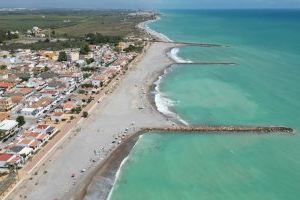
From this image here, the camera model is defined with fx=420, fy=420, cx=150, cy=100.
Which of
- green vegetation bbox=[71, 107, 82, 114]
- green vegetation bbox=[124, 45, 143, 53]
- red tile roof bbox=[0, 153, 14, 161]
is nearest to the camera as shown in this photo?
red tile roof bbox=[0, 153, 14, 161]

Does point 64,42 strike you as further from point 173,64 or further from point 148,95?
point 148,95

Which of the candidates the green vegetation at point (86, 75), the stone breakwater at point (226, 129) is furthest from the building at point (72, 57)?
the stone breakwater at point (226, 129)

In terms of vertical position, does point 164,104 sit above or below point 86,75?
above

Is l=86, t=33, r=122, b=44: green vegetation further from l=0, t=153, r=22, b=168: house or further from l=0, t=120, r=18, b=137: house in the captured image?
l=0, t=153, r=22, b=168: house

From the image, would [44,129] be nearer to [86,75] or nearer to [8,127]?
[8,127]

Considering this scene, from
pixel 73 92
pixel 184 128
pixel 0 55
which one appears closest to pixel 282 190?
pixel 184 128

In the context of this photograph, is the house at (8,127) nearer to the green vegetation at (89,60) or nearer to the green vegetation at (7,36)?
the green vegetation at (89,60)

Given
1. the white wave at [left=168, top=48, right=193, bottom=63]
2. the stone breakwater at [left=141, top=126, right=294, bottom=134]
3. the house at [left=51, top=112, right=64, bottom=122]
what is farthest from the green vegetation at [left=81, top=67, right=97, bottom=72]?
the stone breakwater at [left=141, top=126, right=294, bottom=134]

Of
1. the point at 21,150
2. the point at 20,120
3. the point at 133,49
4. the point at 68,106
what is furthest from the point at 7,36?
the point at 21,150
